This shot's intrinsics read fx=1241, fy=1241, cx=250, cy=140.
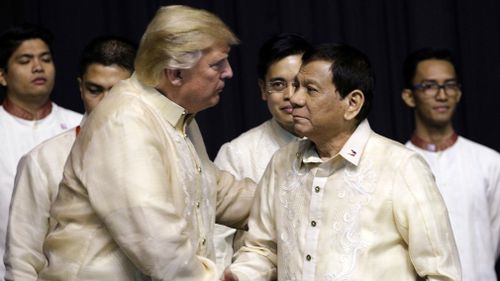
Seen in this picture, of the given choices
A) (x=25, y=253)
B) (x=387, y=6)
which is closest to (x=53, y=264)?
(x=25, y=253)

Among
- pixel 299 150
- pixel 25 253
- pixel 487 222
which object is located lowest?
pixel 487 222

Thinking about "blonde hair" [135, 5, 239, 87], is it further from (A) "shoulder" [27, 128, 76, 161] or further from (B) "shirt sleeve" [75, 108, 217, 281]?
(A) "shoulder" [27, 128, 76, 161]

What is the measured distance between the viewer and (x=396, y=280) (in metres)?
3.38

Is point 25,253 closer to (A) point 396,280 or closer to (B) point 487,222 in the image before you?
(A) point 396,280

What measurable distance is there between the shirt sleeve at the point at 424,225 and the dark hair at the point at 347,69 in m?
0.27

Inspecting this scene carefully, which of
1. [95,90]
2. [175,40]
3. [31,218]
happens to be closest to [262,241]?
[175,40]

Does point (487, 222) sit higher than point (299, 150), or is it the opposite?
point (299, 150)

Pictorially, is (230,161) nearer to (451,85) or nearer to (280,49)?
(280,49)

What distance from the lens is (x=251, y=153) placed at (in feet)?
15.2

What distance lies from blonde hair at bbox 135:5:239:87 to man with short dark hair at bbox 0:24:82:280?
6.37ft

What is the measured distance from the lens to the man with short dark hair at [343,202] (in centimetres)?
336

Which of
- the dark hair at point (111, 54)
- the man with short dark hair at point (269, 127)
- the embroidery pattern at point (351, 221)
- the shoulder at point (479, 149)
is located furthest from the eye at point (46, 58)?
the embroidery pattern at point (351, 221)

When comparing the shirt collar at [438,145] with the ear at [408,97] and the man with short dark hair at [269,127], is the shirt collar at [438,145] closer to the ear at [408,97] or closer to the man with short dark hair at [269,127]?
the ear at [408,97]

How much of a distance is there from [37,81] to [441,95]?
172 centimetres
